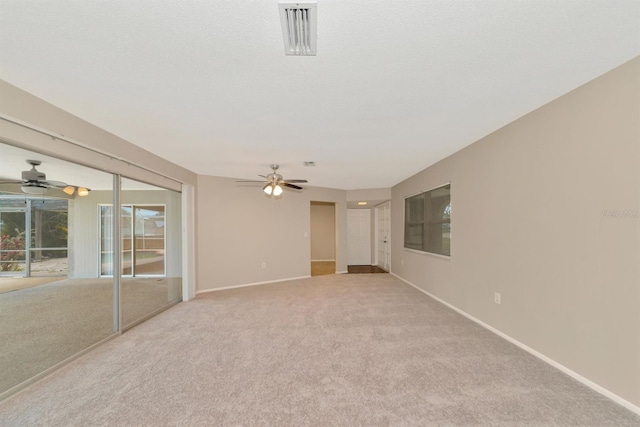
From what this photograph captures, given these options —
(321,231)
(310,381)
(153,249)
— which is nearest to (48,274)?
(153,249)

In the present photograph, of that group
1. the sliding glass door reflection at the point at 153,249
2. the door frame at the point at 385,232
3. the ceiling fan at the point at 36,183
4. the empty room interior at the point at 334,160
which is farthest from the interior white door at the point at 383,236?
the ceiling fan at the point at 36,183

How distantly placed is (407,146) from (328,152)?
1.14 m

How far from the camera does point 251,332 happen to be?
10.7ft

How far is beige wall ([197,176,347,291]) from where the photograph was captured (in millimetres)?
5348

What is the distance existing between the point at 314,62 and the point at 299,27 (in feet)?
1.05

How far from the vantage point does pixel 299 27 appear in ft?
4.60

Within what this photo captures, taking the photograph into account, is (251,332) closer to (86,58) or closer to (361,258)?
(86,58)

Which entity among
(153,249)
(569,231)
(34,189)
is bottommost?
(153,249)

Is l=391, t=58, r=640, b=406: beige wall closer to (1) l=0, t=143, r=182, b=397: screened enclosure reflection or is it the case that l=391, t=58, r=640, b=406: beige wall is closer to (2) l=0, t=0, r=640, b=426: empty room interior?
(2) l=0, t=0, r=640, b=426: empty room interior

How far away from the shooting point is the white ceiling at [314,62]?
4.35 feet

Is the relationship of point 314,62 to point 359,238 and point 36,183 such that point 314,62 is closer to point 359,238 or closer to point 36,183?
point 36,183


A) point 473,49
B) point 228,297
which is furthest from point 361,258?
point 473,49

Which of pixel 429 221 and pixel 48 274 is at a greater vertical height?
pixel 429 221

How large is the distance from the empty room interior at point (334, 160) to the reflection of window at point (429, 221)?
295 millimetres
